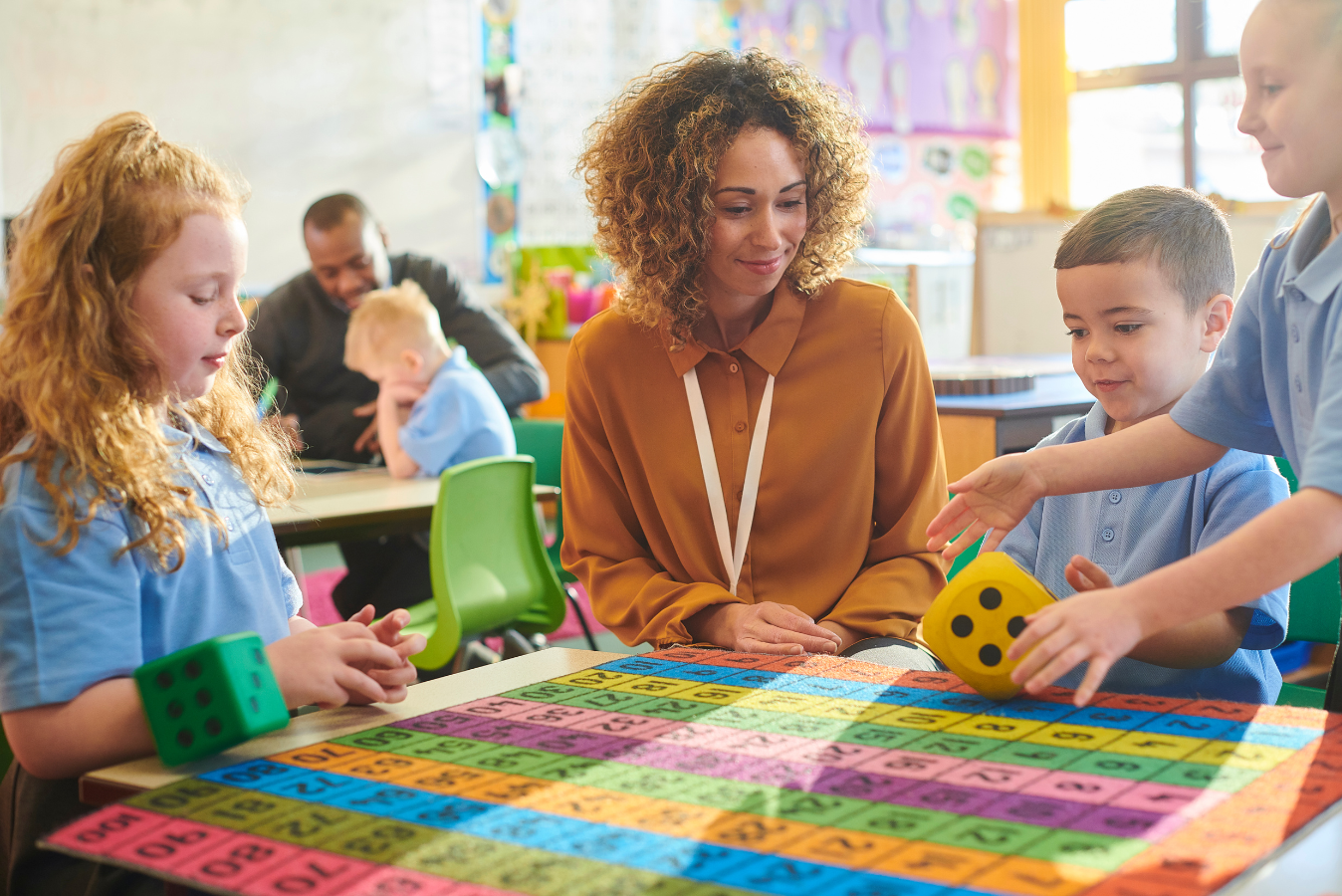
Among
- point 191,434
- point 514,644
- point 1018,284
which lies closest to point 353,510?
point 514,644

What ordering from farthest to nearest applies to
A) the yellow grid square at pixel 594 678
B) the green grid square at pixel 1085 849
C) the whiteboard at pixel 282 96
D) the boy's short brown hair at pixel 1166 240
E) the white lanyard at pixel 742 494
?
the whiteboard at pixel 282 96 < the white lanyard at pixel 742 494 < the boy's short brown hair at pixel 1166 240 < the yellow grid square at pixel 594 678 < the green grid square at pixel 1085 849

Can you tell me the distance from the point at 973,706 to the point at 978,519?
317 millimetres

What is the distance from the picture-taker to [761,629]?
140 cm

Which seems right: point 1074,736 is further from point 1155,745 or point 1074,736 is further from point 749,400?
point 749,400

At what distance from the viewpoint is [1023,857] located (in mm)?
686

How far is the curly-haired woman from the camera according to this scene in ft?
5.23

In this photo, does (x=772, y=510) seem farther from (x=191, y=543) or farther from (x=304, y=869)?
(x=304, y=869)

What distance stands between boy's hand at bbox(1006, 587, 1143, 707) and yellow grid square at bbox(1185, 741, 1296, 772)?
0.09m

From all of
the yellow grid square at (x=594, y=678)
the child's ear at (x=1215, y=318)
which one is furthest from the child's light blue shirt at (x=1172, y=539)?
the yellow grid square at (x=594, y=678)

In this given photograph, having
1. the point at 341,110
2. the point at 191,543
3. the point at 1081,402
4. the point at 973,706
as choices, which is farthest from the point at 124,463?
the point at 341,110

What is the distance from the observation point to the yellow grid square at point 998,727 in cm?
92

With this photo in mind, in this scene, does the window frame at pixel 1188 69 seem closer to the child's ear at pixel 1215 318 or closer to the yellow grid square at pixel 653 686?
the child's ear at pixel 1215 318

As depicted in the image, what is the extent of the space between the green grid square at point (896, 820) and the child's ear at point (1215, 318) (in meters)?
0.96

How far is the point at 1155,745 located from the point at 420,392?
7.94ft
